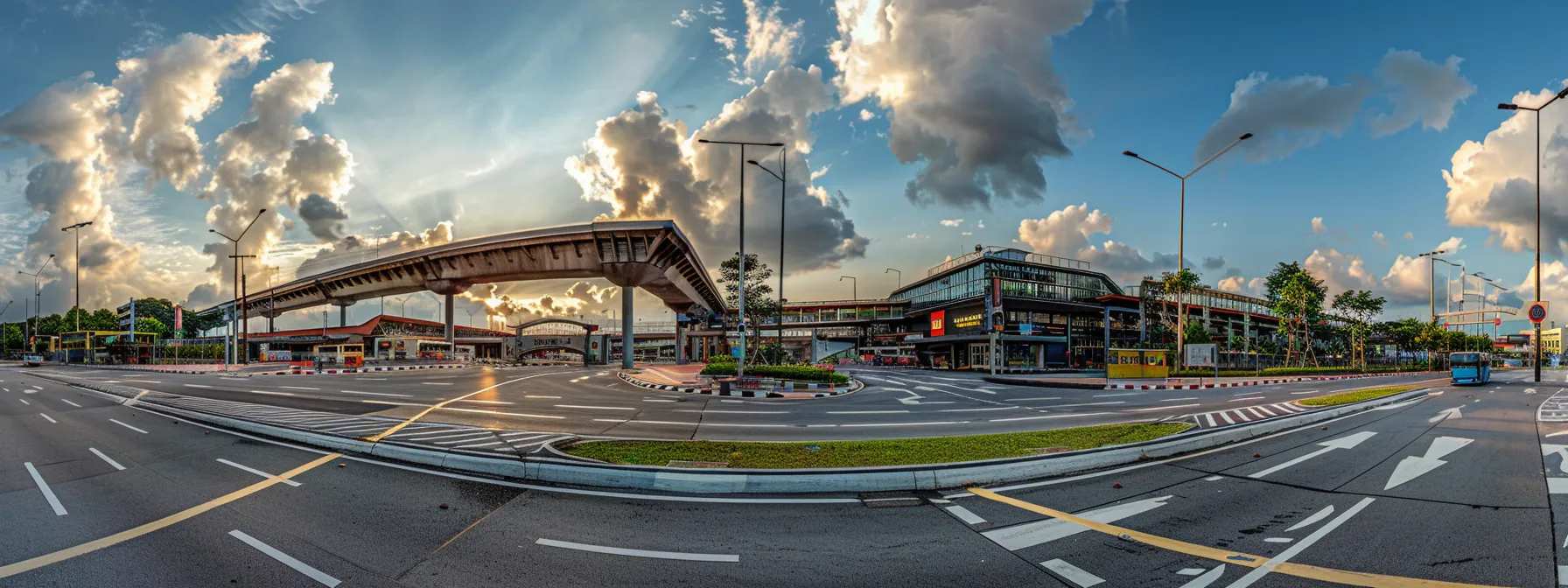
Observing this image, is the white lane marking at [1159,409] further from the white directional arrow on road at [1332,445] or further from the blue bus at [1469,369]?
the blue bus at [1469,369]

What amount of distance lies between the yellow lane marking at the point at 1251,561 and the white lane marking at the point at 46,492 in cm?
1191

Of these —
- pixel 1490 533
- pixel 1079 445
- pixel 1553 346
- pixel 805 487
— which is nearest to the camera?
pixel 1490 533

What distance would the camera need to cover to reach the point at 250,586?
5.00 metres

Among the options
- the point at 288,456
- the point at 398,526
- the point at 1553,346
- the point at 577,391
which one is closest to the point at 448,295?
the point at 577,391

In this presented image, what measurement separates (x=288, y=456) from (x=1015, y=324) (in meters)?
58.0

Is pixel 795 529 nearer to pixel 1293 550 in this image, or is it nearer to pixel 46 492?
pixel 1293 550

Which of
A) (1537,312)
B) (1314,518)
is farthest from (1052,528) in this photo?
(1537,312)

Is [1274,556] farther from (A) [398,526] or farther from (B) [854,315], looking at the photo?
(B) [854,315]

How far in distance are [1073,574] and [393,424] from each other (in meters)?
14.9

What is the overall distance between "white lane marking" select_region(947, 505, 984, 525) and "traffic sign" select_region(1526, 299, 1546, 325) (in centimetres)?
3821

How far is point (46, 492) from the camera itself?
8375 millimetres

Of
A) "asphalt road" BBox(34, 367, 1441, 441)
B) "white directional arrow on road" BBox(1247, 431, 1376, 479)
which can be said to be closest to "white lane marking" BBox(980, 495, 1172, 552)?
"white directional arrow on road" BBox(1247, 431, 1376, 479)

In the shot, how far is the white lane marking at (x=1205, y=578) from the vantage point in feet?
16.1

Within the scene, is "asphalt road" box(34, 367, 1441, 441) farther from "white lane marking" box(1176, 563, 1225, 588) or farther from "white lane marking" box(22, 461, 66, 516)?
"white lane marking" box(1176, 563, 1225, 588)
